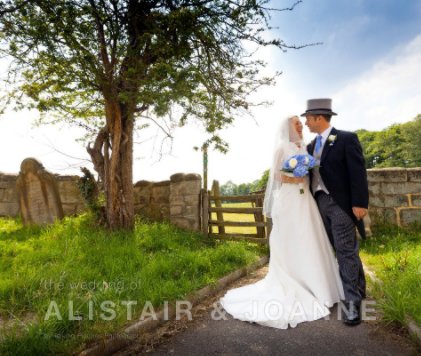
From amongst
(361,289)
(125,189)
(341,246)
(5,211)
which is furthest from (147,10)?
(5,211)

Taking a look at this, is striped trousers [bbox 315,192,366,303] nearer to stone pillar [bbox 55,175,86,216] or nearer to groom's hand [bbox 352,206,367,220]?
groom's hand [bbox 352,206,367,220]

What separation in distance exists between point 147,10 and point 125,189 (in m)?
3.89

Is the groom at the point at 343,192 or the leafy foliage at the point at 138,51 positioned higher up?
the leafy foliage at the point at 138,51

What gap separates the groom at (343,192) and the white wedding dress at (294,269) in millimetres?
206

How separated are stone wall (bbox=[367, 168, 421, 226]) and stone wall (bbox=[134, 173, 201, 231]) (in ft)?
14.7

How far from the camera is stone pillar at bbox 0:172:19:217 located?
991 cm

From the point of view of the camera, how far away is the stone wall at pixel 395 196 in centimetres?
710

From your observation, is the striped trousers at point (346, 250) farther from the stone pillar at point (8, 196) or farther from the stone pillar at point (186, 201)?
the stone pillar at point (8, 196)

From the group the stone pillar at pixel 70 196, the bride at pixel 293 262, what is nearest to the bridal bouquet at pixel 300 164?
the bride at pixel 293 262

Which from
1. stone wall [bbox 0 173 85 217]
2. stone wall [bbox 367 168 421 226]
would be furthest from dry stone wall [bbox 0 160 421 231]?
stone wall [bbox 0 173 85 217]

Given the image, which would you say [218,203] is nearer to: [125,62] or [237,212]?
[237,212]

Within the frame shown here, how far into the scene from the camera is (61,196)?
9.34 m

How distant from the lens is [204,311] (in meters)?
3.65

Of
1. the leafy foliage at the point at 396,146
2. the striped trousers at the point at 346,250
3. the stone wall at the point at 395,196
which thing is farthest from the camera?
the leafy foliage at the point at 396,146
